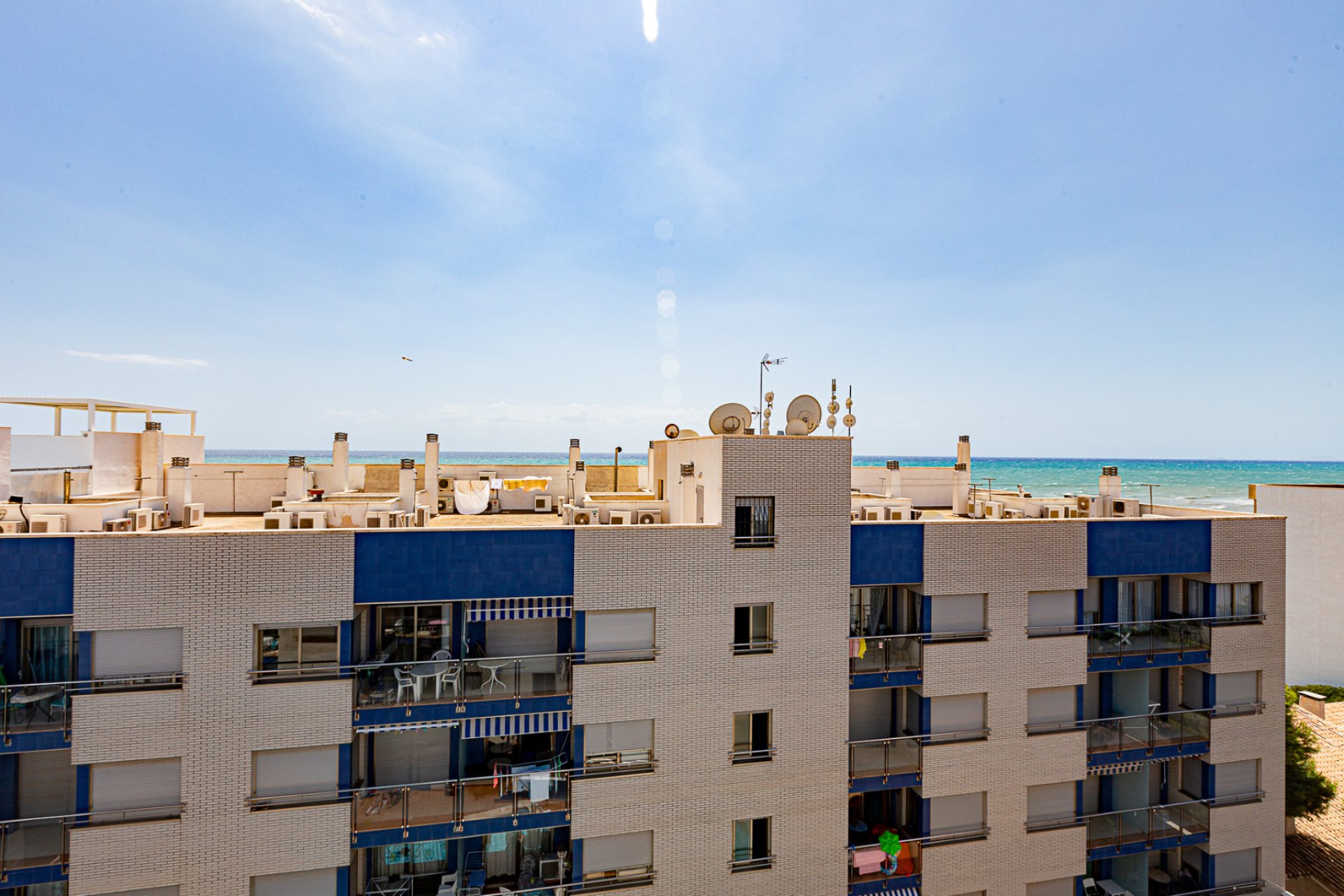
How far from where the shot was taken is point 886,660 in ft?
54.2

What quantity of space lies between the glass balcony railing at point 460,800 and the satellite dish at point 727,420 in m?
10.0

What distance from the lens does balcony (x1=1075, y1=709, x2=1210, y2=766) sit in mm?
17438

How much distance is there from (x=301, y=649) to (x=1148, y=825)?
80.0ft

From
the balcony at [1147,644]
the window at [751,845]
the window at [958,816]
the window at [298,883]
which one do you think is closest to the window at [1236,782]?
the balcony at [1147,644]

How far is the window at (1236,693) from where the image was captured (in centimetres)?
1805

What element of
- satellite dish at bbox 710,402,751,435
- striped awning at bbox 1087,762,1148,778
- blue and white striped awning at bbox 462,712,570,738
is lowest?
striped awning at bbox 1087,762,1148,778

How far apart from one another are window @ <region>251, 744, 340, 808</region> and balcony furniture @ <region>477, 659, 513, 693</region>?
3436 mm

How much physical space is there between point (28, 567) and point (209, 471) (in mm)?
8658

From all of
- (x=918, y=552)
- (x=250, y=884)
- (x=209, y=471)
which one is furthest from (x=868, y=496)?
(x=209, y=471)

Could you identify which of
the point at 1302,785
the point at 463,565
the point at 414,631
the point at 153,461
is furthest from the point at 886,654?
the point at 153,461

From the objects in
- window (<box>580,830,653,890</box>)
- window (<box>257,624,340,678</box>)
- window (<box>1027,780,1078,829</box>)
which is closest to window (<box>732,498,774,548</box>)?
window (<box>580,830,653,890</box>)

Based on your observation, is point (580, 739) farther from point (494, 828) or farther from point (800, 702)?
point (800, 702)

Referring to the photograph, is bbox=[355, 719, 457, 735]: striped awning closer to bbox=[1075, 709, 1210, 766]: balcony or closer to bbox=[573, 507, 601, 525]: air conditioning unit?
bbox=[573, 507, 601, 525]: air conditioning unit

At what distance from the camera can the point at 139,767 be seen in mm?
13023
